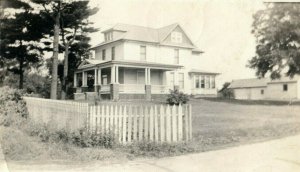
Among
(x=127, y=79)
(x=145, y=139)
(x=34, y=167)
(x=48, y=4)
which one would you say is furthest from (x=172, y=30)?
(x=34, y=167)

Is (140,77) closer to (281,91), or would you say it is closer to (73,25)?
(73,25)

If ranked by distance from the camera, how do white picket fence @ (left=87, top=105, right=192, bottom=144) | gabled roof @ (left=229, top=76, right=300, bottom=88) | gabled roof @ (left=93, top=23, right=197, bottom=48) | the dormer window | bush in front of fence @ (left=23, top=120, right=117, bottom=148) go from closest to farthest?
bush in front of fence @ (left=23, top=120, right=117, bottom=148), white picket fence @ (left=87, top=105, right=192, bottom=144), gabled roof @ (left=93, top=23, right=197, bottom=48), the dormer window, gabled roof @ (left=229, top=76, right=300, bottom=88)

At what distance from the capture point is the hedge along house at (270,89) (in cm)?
5041

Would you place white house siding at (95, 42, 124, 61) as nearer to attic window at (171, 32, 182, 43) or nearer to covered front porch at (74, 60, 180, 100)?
covered front porch at (74, 60, 180, 100)

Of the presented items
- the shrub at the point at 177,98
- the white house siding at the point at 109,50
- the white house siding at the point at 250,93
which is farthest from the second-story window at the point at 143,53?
the white house siding at the point at 250,93

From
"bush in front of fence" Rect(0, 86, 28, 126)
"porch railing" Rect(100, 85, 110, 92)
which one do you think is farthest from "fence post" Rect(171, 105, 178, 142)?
"porch railing" Rect(100, 85, 110, 92)

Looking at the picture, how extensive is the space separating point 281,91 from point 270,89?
7.24ft

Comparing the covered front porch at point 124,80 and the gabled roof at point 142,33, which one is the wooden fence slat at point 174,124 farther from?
the gabled roof at point 142,33

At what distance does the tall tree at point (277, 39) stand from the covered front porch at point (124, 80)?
818 centimetres

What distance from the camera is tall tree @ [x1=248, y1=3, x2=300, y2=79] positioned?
2664 cm

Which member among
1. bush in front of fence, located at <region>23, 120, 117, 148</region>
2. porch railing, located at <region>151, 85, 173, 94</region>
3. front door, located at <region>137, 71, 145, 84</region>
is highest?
front door, located at <region>137, 71, 145, 84</region>

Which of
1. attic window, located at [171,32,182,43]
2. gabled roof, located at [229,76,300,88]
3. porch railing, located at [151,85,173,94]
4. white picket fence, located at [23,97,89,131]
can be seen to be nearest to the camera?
white picket fence, located at [23,97,89,131]

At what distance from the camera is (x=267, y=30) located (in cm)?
2922

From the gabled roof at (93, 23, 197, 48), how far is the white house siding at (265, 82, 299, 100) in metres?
24.0
